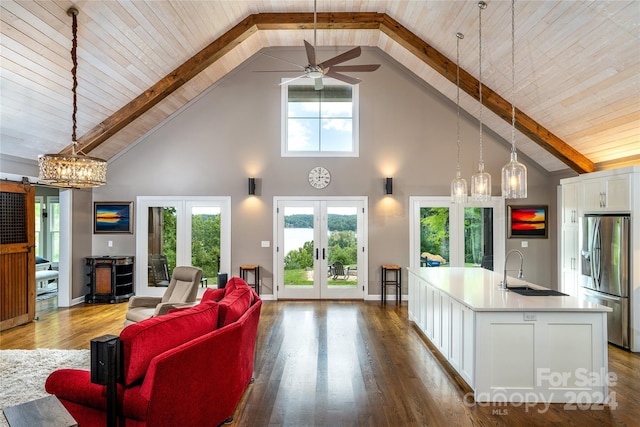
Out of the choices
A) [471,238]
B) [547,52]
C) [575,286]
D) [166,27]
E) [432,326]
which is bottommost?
[432,326]

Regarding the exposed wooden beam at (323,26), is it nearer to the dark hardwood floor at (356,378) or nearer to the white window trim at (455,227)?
the white window trim at (455,227)

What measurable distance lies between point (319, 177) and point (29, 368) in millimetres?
5019

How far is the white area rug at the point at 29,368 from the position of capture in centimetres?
320

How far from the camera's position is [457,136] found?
6977 millimetres

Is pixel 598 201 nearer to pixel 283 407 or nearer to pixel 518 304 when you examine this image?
pixel 518 304

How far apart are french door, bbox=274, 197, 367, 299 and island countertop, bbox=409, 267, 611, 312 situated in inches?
93.4

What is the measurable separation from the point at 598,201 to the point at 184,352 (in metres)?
5.31

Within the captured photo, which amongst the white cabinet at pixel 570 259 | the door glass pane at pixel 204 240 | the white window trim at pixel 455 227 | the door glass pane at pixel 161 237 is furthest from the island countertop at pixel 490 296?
the door glass pane at pixel 161 237

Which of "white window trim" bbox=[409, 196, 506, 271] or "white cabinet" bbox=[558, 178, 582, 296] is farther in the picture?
"white window trim" bbox=[409, 196, 506, 271]

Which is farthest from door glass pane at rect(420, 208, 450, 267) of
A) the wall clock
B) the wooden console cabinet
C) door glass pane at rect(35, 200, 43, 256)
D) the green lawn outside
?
door glass pane at rect(35, 200, 43, 256)

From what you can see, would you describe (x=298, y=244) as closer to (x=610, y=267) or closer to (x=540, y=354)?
(x=540, y=354)

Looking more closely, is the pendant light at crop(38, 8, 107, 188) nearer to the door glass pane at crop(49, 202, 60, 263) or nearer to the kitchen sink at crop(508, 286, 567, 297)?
the kitchen sink at crop(508, 286, 567, 297)

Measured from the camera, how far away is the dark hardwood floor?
2.87m

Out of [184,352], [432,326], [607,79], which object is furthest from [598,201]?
[184,352]
